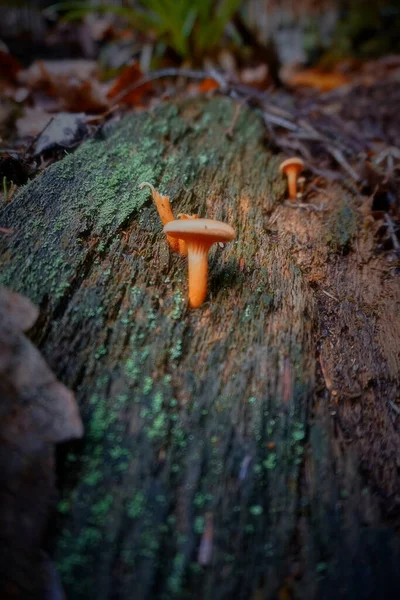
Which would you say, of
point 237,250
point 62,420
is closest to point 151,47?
point 237,250

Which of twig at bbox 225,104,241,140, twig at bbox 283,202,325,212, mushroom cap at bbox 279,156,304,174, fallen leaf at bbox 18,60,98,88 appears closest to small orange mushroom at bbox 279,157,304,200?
mushroom cap at bbox 279,156,304,174

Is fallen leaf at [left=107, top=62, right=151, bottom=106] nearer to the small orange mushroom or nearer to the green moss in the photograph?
the small orange mushroom

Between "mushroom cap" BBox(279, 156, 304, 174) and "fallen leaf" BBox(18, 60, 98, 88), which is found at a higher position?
"fallen leaf" BBox(18, 60, 98, 88)

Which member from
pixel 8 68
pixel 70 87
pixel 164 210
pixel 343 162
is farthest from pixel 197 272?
pixel 8 68

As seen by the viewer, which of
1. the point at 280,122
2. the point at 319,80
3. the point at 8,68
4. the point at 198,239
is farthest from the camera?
the point at 319,80

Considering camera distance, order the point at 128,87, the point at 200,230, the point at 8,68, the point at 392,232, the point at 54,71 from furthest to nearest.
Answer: the point at 54,71
the point at 8,68
the point at 128,87
the point at 392,232
the point at 200,230

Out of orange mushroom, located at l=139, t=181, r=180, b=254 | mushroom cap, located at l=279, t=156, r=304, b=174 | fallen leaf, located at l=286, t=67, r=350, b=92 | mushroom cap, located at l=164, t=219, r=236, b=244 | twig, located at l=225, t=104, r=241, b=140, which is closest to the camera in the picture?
mushroom cap, located at l=164, t=219, r=236, b=244

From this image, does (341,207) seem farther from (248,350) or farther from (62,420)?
(62,420)

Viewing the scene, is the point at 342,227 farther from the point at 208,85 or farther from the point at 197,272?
the point at 208,85
